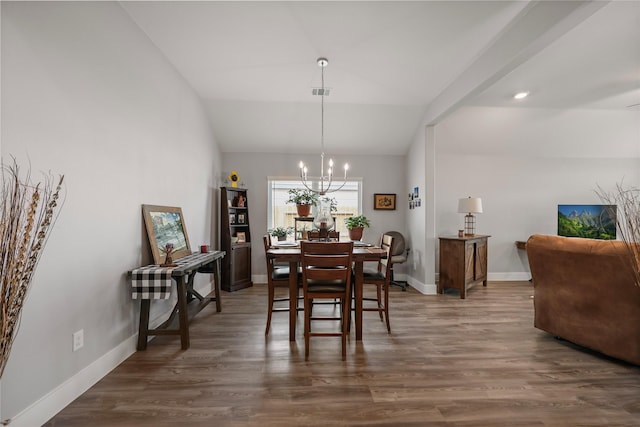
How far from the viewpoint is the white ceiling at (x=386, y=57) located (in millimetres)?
2316

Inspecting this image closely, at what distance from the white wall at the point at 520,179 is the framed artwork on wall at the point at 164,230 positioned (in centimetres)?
413

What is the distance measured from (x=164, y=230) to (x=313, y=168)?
A: 2.90 meters

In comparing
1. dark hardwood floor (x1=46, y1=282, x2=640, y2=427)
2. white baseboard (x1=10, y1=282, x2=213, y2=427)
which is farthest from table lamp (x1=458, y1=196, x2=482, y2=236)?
white baseboard (x1=10, y1=282, x2=213, y2=427)

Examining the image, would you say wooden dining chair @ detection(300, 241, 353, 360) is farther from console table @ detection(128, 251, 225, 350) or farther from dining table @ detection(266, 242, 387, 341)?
console table @ detection(128, 251, 225, 350)

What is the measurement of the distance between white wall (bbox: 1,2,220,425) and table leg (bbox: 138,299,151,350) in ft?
0.27

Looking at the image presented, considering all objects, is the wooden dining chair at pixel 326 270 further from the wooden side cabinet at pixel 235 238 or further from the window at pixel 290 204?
the window at pixel 290 204

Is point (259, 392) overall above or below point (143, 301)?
below

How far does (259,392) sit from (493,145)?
5164 millimetres

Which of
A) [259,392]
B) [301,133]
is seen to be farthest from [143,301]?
[301,133]

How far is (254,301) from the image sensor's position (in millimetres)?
4000

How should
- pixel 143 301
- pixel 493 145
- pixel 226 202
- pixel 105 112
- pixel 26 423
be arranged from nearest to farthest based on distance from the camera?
pixel 26 423, pixel 105 112, pixel 143 301, pixel 226 202, pixel 493 145

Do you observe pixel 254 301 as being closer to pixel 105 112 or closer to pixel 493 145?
pixel 105 112

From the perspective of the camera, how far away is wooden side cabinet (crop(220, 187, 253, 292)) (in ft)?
14.9

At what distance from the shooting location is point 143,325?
2.47 meters
